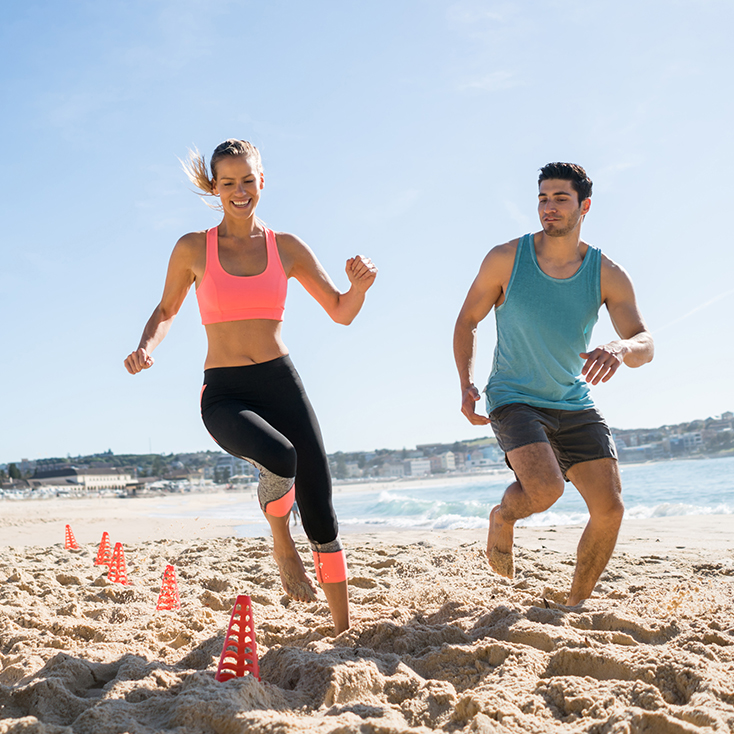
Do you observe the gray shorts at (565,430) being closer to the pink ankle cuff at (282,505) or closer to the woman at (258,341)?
the woman at (258,341)

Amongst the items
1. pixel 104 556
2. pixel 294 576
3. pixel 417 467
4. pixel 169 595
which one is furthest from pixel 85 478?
pixel 294 576

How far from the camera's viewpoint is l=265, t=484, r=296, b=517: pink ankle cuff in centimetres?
329

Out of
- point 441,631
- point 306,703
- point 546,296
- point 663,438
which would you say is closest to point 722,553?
point 546,296

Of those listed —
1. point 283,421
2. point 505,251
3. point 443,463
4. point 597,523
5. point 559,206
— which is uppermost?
point 559,206

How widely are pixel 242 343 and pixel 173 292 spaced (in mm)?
565

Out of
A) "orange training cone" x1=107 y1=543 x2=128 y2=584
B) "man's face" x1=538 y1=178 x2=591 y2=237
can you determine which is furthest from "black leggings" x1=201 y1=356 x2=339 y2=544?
"orange training cone" x1=107 y1=543 x2=128 y2=584

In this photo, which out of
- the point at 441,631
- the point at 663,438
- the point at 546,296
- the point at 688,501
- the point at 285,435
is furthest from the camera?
the point at 663,438

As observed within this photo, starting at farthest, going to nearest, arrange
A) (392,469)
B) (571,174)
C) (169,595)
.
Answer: (392,469), (169,595), (571,174)

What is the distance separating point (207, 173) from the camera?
378 centimetres

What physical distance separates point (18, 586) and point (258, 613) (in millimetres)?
2197

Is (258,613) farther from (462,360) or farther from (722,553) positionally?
(722,553)

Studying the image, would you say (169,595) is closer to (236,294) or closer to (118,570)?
(118,570)

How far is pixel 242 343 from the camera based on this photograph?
3461mm

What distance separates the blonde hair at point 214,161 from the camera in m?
3.62
